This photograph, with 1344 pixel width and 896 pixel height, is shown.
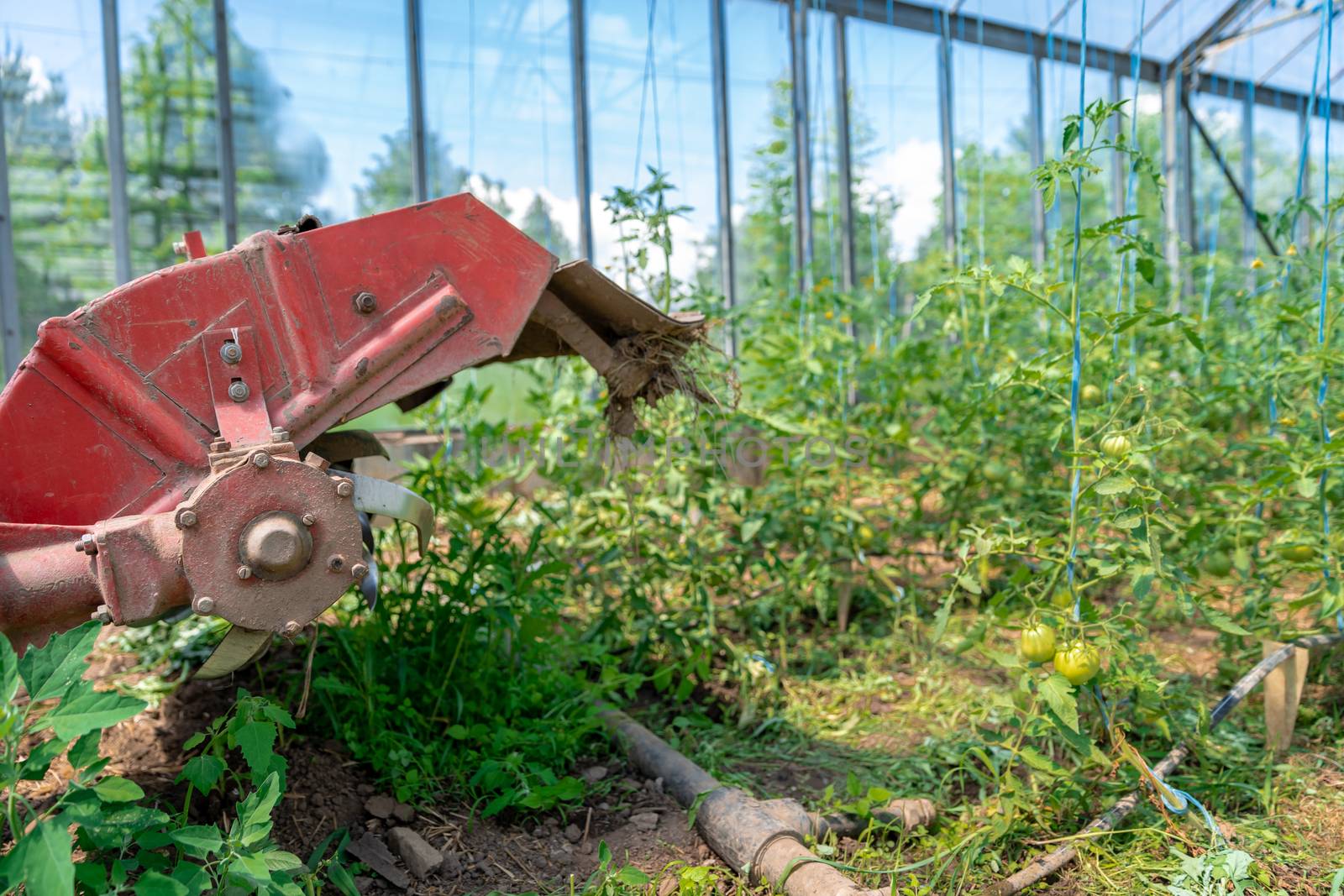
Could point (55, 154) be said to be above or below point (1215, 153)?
A: below

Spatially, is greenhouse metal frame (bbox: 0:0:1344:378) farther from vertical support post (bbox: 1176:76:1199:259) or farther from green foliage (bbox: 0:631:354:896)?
green foliage (bbox: 0:631:354:896)

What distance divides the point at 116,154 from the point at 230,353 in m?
4.21

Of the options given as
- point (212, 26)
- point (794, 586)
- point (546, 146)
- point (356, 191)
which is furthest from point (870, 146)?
point (794, 586)

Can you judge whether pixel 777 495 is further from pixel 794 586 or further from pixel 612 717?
pixel 612 717

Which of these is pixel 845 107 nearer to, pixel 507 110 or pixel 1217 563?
pixel 507 110

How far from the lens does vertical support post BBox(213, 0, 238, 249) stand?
5508mm

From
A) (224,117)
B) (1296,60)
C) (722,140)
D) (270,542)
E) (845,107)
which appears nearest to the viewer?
(270,542)

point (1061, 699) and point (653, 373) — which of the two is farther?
point (653, 373)

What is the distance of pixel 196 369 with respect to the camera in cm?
187

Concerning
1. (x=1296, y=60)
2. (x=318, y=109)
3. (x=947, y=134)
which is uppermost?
(x=1296, y=60)

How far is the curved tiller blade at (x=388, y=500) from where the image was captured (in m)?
1.92

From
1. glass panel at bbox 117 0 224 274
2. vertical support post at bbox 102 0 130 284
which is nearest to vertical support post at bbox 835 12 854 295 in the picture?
glass panel at bbox 117 0 224 274

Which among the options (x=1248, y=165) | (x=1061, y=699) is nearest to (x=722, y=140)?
(x=1061, y=699)

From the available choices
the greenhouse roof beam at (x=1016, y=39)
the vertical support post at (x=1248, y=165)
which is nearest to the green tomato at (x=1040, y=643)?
the greenhouse roof beam at (x=1016, y=39)
